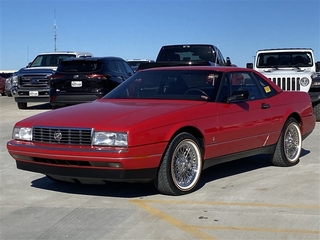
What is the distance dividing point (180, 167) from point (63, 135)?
1.31m

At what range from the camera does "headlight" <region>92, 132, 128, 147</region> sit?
558 cm

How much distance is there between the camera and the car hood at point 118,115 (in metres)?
5.74

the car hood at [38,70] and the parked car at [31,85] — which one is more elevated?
the car hood at [38,70]

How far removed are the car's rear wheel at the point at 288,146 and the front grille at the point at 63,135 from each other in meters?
3.03

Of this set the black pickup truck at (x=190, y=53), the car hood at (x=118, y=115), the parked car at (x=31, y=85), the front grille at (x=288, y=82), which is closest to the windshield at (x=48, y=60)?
the parked car at (x=31, y=85)

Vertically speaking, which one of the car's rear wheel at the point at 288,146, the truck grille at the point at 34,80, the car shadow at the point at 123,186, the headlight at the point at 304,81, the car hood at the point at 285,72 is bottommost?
the car shadow at the point at 123,186

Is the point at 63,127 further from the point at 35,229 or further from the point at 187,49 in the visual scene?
the point at 187,49

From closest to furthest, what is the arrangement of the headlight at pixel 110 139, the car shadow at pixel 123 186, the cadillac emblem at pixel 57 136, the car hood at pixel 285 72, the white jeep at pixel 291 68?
the headlight at pixel 110 139
the cadillac emblem at pixel 57 136
the car shadow at pixel 123 186
the white jeep at pixel 291 68
the car hood at pixel 285 72

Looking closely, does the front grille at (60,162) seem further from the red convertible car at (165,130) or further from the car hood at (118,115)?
the car hood at (118,115)

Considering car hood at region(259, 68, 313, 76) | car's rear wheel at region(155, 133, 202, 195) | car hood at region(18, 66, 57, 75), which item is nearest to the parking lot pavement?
car's rear wheel at region(155, 133, 202, 195)

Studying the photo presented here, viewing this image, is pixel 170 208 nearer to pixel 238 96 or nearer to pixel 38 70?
pixel 238 96

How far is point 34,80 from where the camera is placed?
55.9 feet

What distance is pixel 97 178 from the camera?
571 cm

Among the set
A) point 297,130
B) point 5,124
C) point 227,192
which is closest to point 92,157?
point 227,192
